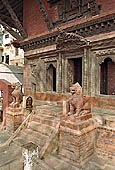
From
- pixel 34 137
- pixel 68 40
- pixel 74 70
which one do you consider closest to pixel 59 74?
pixel 74 70

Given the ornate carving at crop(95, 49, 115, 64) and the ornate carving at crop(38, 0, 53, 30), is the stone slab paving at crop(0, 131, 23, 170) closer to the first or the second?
the ornate carving at crop(95, 49, 115, 64)

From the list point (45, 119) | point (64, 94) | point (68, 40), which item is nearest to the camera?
point (45, 119)

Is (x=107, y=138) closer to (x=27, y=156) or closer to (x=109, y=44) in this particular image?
(x=27, y=156)

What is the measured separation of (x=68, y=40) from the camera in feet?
27.6

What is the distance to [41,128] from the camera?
6281 millimetres

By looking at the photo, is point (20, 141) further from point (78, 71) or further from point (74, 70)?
point (78, 71)

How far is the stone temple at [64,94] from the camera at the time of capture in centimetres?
480

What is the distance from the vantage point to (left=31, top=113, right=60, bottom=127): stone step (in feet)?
20.1

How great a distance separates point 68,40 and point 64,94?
126 inches

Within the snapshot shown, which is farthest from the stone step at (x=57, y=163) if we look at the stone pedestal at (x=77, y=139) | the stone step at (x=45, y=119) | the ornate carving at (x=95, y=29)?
the ornate carving at (x=95, y=29)

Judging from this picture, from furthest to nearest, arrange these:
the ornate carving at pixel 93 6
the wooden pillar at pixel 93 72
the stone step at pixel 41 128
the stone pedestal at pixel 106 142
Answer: the wooden pillar at pixel 93 72, the ornate carving at pixel 93 6, the stone step at pixel 41 128, the stone pedestal at pixel 106 142

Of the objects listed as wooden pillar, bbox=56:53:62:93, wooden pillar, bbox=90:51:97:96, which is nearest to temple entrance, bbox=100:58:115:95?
wooden pillar, bbox=90:51:97:96

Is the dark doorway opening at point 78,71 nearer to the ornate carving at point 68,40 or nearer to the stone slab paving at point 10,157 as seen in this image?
the ornate carving at point 68,40

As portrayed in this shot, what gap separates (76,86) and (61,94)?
417 cm
